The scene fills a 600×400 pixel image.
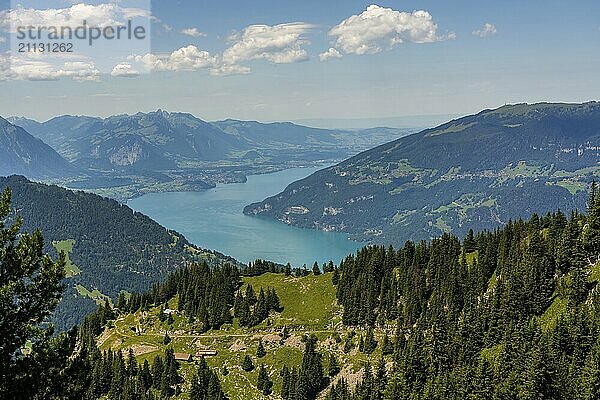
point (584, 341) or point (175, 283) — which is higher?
point (584, 341)

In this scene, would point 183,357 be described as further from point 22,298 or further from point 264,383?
point 22,298

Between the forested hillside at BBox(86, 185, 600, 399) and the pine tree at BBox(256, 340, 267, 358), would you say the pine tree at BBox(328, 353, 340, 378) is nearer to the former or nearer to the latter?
the forested hillside at BBox(86, 185, 600, 399)

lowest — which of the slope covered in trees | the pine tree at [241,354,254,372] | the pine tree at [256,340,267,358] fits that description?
the pine tree at [241,354,254,372]

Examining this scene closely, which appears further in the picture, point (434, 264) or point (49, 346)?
point (434, 264)

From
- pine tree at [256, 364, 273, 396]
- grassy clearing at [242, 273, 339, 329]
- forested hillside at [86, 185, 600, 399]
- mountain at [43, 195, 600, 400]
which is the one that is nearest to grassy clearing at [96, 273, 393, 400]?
grassy clearing at [242, 273, 339, 329]

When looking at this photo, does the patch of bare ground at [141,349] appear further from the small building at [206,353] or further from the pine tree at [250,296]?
the pine tree at [250,296]

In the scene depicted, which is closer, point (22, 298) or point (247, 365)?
point (22, 298)

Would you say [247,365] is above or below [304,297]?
below

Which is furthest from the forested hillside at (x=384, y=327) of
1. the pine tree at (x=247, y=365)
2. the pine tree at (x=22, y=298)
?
the pine tree at (x=22, y=298)

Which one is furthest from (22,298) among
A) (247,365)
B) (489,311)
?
(247,365)

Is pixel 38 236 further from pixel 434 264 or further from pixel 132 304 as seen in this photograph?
pixel 132 304

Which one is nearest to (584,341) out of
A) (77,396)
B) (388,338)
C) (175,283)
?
(388,338)
